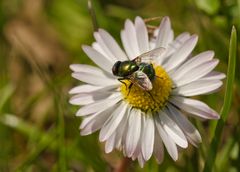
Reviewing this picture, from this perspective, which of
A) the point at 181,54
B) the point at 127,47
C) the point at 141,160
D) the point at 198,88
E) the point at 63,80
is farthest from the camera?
the point at 63,80

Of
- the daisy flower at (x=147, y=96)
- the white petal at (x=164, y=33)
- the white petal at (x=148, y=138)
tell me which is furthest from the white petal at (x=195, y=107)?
the white petal at (x=164, y=33)

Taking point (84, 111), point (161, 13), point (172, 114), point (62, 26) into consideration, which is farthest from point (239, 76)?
point (62, 26)

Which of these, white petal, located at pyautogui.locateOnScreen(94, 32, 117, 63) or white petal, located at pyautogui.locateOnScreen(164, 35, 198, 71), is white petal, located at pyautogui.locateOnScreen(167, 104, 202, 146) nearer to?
white petal, located at pyautogui.locateOnScreen(164, 35, 198, 71)

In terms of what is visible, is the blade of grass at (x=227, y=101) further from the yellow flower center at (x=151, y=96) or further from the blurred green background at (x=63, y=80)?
the yellow flower center at (x=151, y=96)

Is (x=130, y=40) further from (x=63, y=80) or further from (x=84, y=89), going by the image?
(x=63, y=80)

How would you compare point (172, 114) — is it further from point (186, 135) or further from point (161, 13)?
point (161, 13)

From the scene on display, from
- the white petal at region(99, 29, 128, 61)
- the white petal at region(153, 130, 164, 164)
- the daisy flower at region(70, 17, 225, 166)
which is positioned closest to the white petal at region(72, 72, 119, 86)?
the daisy flower at region(70, 17, 225, 166)

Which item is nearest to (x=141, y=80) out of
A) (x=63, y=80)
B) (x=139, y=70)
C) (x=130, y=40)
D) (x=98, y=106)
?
(x=139, y=70)
